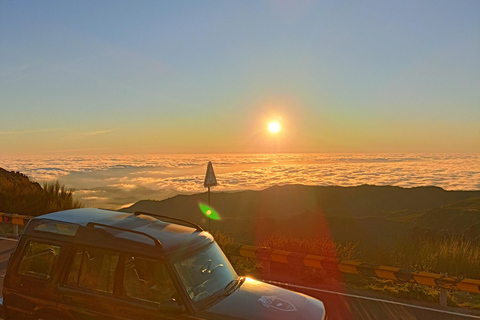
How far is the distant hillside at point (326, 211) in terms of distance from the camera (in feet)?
83.2

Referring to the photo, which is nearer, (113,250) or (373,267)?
(113,250)

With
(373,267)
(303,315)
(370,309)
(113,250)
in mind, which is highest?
(113,250)

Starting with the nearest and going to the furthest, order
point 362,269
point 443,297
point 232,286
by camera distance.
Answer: point 232,286 < point 443,297 < point 362,269

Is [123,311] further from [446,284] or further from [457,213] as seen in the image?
[457,213]

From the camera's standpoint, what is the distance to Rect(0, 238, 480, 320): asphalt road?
7.82 meters

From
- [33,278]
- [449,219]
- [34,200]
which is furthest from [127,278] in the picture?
[449,219]

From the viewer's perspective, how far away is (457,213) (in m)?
39.0

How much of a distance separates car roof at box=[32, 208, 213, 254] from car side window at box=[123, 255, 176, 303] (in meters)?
0.21

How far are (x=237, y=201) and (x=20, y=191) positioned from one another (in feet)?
109

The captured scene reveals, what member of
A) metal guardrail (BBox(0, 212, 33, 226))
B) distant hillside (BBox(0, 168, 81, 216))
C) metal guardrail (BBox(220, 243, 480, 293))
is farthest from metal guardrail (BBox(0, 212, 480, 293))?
distant hillside (BBox(0, 168, 81, 216))

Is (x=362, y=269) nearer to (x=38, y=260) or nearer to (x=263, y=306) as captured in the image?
(x=263, y=306)

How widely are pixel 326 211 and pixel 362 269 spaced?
47725mm

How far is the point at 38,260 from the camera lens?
16.7 feet

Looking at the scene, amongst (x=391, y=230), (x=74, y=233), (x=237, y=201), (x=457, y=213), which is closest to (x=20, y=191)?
(x=74, y=233)
